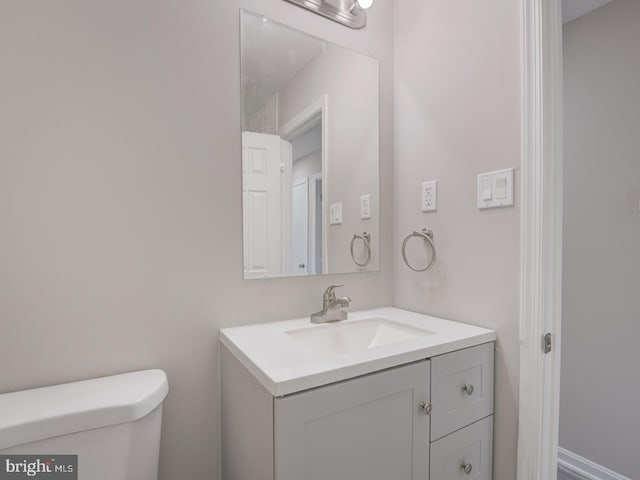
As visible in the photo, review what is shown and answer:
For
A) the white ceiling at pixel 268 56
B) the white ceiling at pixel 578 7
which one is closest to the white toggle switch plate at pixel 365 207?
the white ceiling at pixel 268 56

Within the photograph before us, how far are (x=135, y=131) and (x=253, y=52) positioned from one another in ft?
1.70

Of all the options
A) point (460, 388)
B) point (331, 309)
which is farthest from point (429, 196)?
point (460, 388)

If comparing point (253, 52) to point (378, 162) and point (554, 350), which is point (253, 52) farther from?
point (554, 350)

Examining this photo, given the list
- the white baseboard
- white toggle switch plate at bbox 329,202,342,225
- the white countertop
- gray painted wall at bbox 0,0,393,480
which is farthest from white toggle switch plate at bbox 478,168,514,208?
the white baseboard

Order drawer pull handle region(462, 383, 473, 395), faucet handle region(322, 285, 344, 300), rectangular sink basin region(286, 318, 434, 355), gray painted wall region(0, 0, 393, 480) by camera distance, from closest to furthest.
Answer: gray painted wall region(0, 0, 393, 480), drawer pull handle region(462, 383, 473, 395), rectangular sink basin region(286, 318, 434, 355), faucet handle region(322, 285, 344, 300)

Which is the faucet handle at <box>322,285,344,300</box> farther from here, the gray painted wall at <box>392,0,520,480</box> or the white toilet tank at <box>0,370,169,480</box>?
the white toilet tank at <box>0,370,169,480</box>

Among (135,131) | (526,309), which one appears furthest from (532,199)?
(135,131)

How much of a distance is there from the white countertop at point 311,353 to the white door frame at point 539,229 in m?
0.16

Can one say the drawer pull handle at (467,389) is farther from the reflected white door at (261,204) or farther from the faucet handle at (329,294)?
the reflected white door at (261,204)

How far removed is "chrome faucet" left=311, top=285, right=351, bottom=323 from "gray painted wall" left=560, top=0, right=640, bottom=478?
133 cm

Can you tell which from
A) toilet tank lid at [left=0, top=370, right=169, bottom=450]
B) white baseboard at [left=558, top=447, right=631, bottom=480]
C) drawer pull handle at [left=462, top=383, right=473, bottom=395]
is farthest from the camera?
white baseboard at [left=558, top=447, right=631, bottom=480]

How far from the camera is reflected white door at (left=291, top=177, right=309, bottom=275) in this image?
127 centimetres

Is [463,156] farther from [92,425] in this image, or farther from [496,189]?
[92,425]

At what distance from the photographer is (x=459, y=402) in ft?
3.19
